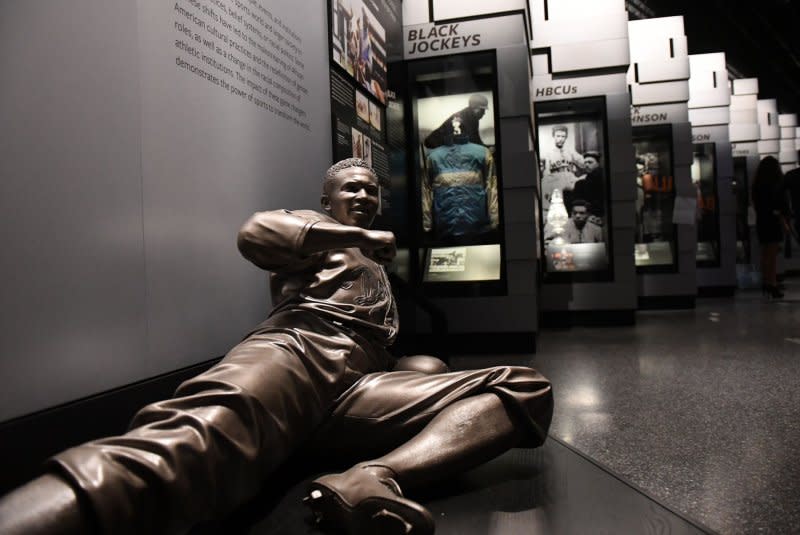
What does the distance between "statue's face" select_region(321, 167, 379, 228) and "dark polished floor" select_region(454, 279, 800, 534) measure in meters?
1.21

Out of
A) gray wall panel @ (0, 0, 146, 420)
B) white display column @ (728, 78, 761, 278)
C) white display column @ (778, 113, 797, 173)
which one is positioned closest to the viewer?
gray wall panel @ (0, 0, 146, 420)

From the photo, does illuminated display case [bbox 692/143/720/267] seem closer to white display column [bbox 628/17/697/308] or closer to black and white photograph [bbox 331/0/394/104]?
white display column [bbox 628/17/697/308]

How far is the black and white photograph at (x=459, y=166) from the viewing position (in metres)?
4.56

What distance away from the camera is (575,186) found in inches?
257

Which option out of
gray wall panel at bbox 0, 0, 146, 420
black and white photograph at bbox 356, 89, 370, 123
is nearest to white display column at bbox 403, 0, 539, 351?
black and white photograph at bbox 356, 89, 370, 123

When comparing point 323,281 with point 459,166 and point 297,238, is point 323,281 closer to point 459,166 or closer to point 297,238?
point 297,238

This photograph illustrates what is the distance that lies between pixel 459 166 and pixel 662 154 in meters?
4.69

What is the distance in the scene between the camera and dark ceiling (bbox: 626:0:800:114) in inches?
404

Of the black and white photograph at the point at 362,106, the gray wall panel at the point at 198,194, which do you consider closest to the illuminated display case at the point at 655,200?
the black and white photograph at the point at 362,106

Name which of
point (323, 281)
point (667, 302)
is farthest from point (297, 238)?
point (667, 302)

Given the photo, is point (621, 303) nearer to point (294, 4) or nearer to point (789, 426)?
point (789, 426)

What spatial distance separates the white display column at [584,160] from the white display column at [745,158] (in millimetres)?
7429

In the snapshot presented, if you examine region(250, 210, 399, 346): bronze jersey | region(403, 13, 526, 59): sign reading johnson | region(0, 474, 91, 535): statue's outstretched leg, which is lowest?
region(0, 474, 91, 535): statue's outstretched leg

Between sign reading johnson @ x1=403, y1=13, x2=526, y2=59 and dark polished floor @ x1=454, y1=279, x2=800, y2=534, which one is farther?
sign reading johnson @ x1=403, y1=13, x2=526, y2=59
